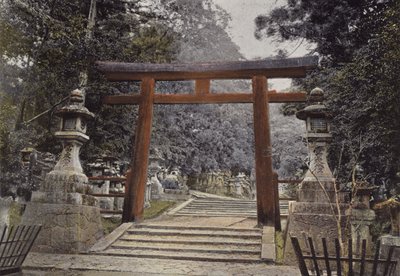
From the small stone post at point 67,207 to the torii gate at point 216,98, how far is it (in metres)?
1.43

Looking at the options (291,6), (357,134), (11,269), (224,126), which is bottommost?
(11,269)

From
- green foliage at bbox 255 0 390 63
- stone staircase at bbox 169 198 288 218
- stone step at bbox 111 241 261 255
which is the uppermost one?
green foliage at bbox 255 0 390 63

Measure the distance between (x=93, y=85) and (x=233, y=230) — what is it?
23.4ft

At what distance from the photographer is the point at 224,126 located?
88.8 ft

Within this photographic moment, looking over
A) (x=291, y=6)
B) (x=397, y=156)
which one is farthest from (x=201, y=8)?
(x=397, y=156)

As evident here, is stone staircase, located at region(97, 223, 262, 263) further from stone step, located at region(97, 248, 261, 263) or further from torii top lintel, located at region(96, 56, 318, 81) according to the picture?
torii top lintel, located at region(96, 56, 318, 81)

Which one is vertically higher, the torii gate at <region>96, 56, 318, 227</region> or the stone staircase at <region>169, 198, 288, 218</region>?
the torii gate at <region>96, 56, 318, 227</region>

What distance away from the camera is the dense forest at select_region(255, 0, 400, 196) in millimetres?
7816

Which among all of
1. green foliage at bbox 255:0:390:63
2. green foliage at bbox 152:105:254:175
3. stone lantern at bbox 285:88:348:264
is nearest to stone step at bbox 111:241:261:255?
stone lantern at bbox 285:88:348:264

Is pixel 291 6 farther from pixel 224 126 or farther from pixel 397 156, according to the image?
pixel 224 126

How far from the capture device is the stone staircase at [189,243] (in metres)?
6.56

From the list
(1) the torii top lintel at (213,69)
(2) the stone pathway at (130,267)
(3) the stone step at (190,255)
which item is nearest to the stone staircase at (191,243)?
(3) the stone step at (190,255)

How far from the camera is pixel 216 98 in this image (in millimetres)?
9398

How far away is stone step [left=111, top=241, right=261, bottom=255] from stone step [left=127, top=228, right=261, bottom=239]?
0.52 meters
